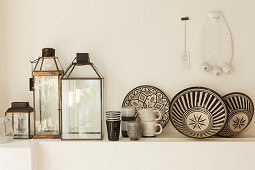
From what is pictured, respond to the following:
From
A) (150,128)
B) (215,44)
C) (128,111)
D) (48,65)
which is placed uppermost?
(215,44)

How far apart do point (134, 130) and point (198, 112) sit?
414mm

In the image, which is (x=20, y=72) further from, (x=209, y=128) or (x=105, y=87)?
(x=209, y=128)

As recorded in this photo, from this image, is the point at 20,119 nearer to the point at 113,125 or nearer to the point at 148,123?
the point at 113,125

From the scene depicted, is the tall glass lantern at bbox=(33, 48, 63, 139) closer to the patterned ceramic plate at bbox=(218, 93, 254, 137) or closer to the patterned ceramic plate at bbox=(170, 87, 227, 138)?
the patterned ceramic plate at bbox=(170, 87, 227, 138)

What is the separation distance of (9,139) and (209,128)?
118 cm

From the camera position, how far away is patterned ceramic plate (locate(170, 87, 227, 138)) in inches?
56.4

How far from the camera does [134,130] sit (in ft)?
4.54

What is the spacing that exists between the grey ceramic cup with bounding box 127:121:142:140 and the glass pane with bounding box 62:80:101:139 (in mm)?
194

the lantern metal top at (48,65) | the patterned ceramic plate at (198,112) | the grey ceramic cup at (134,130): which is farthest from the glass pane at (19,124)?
the patterned ceramic plate at (198,112)

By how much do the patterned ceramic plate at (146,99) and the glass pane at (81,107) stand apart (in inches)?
8.5

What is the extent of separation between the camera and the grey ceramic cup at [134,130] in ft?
4.55

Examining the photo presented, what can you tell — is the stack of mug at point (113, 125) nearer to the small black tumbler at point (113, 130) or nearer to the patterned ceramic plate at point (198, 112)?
the small black tumbler at point (113, 130)

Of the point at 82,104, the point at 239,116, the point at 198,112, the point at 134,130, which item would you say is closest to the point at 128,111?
the point at 134,130

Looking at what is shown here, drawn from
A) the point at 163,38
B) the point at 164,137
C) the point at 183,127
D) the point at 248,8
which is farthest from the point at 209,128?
the point at 248,8
